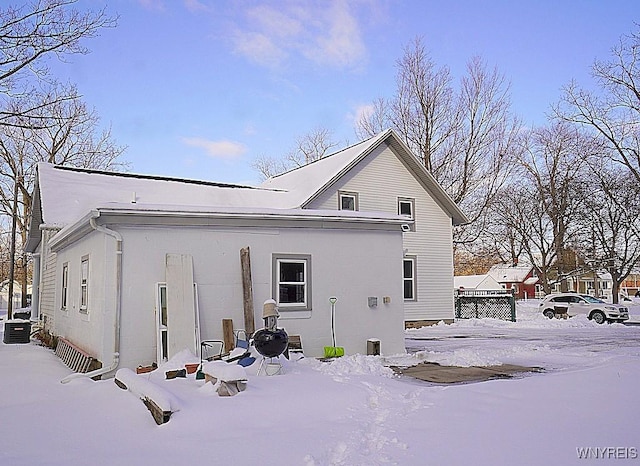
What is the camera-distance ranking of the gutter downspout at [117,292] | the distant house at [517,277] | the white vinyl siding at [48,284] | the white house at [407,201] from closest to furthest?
the gutter downspout at [117,292] < the white vinyl siding at [48,284] < the white house at [407,201] < the distant house at [517,277]

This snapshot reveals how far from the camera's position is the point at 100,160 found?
119ft

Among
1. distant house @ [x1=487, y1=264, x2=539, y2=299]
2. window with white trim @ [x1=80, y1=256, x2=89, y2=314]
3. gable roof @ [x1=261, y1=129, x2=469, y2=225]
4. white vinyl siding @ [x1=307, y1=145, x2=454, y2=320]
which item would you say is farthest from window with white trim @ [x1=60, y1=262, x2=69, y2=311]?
distant house @ [x1=487, y1=264, x2=539, y2=299]

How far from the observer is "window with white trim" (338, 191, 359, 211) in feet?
67.2

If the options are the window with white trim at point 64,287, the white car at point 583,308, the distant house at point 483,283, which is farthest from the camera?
the distant house at point 483,283

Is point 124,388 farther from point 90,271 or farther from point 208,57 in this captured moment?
point 208,57

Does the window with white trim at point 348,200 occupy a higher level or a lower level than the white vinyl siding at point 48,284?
higher

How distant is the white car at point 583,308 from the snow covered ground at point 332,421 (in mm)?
17609

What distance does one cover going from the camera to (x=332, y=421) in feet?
20.3

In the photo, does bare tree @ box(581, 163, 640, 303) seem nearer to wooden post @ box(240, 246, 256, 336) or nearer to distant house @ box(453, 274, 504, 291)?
distant house @ box(453, 274, 504, 291)

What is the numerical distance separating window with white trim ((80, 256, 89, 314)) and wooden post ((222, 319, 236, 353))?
2910 millimetres

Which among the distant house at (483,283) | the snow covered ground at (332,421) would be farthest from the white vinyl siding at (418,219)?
the distant house at (483,283)

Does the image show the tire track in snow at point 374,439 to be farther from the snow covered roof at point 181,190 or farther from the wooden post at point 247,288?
the snow covered roof at point 181,190

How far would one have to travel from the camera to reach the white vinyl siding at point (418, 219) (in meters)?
21.0

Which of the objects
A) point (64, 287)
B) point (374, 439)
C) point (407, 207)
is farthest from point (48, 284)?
point (374, 439)
